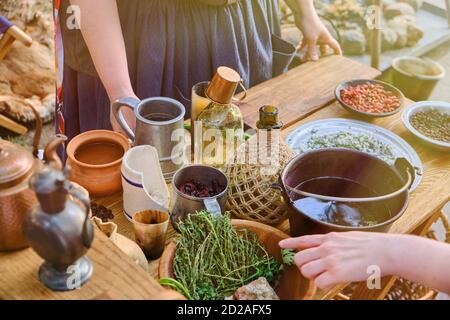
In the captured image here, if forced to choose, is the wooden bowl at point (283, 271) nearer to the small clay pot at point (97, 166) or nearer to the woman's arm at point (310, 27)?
the small clay pot at point (97, 166)

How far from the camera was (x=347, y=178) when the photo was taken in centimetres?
164

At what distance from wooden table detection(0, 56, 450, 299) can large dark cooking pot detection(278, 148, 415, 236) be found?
178 mm

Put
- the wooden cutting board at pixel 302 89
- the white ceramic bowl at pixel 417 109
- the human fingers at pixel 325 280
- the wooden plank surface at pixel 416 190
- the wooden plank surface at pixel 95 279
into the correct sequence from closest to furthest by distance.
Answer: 1. the wooden plank surface at pixel 95 279
2. the human fingers at pixel 325 280
3. the wooden plank surface at pixel 416 190
4. the white ceramic bowl at pixel 417 109
5. the wooden cutting board at pixel 302 89

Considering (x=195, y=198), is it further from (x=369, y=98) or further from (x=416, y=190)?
(x=369, y=98)

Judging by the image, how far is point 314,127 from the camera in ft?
6.95

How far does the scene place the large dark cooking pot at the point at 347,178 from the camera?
1.50 metres

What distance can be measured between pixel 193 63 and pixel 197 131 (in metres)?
0.59

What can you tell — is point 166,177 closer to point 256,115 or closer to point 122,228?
point 122,228

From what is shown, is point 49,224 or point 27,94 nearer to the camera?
point 49,224

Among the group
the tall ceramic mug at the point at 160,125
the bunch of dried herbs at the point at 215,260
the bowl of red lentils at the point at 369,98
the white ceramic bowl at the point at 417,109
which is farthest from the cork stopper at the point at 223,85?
the white ceramic bowl at the point at 417,109

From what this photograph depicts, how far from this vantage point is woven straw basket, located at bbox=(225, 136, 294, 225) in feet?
5.25

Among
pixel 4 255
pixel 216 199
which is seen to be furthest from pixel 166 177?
pixel 4 255

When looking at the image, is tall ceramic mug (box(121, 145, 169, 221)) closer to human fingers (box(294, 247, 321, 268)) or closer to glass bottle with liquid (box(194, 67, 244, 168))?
A: glass bottle with liquid (box(194, 67, 244, 168))

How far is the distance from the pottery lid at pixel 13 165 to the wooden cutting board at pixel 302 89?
105 centimetres
